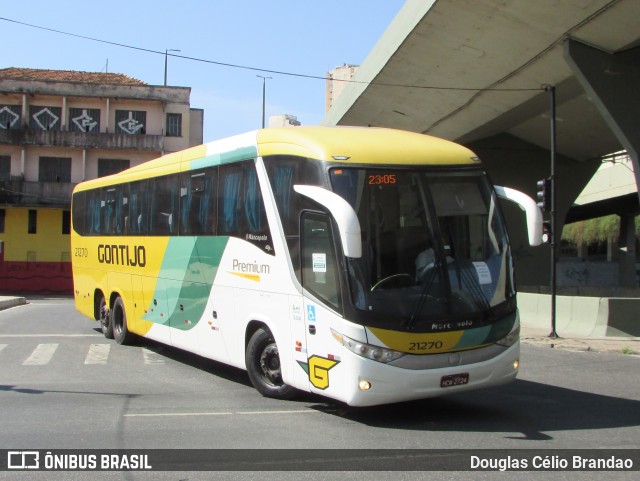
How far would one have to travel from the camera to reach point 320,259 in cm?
774

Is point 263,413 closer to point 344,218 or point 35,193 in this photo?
point 344,218

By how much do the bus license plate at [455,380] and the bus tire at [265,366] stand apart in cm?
211

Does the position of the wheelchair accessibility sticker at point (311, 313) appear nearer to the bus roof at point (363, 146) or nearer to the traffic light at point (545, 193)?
the bus roof at point (363, 146)

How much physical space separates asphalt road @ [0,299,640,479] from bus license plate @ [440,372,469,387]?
49 cm

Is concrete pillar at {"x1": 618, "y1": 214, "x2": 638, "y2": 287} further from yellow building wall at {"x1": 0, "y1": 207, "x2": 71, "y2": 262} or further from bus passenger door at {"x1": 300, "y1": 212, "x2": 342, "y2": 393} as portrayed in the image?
bus passenger door at {"x1": 300, "y1": 212, "x2": 342, "y2": 393}

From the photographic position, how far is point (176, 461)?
6223mm

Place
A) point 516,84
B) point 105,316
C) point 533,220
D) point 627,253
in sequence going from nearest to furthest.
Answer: point 533,220 → point 105,316 → point 516,84 → point 627,253

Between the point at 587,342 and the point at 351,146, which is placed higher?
the point at 351,146

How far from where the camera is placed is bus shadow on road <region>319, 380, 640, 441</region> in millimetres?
7582

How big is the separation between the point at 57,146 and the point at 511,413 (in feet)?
151

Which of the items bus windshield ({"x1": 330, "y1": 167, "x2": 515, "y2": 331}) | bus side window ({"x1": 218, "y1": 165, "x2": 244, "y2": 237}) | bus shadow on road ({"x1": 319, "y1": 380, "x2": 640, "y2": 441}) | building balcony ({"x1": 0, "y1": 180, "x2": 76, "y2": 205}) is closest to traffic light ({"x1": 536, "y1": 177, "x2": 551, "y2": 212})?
bus shadow on road ({"x1": 319, "y1": 380, "x2": 640, "y2": 441})

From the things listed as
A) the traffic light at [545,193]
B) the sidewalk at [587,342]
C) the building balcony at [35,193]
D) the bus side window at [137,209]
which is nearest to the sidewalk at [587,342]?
the sidewalk at [587,342]

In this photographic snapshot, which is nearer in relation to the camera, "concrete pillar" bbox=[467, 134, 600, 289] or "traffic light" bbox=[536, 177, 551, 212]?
"traffic light" bbox=[536, 177, 551, 212]

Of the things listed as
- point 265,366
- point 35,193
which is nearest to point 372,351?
point 265,366
